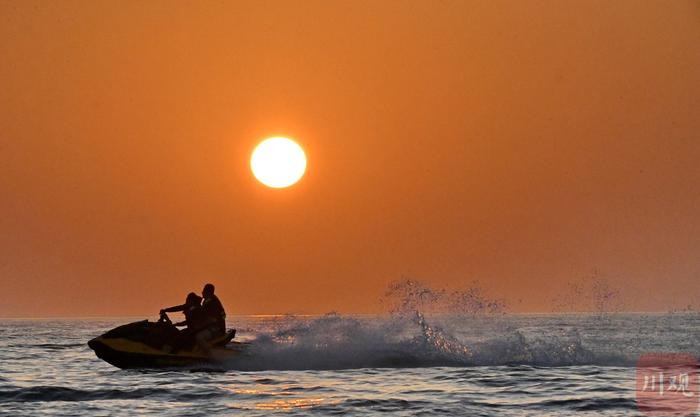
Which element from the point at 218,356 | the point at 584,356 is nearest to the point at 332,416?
the point at 218,356

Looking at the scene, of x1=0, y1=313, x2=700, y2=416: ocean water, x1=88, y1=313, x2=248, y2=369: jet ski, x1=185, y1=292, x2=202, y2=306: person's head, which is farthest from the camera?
x1=185, y1=292, x2=202, y2=306: person's head

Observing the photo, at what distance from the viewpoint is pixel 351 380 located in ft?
77.9

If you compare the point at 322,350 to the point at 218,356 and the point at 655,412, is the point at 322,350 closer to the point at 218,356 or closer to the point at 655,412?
the point at 218,356

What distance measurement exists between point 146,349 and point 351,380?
570 cm

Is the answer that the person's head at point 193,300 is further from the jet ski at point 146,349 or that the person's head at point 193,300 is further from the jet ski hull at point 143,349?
the jet ski hull at point 143,349

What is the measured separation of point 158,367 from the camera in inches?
1008

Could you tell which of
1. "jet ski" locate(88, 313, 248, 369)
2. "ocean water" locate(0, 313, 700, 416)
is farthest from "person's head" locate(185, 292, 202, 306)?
"ocean water" locate(0, 313, 700, 416)

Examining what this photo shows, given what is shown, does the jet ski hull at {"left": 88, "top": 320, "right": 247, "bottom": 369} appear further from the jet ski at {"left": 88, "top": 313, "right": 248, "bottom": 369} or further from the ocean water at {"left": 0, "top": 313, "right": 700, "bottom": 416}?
the ocean water at {"left": 0, "top": 313, "right": 700, "bottom": 416}

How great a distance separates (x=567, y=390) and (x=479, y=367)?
5663mm

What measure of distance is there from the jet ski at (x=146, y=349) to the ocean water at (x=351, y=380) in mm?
333

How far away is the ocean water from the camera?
19.2 meters

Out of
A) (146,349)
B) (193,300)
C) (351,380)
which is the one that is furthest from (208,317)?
(351,380)

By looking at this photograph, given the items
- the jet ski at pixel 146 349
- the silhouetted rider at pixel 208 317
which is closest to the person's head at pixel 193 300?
the silhouetted rider at pixel 208 317

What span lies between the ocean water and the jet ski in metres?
0.33
